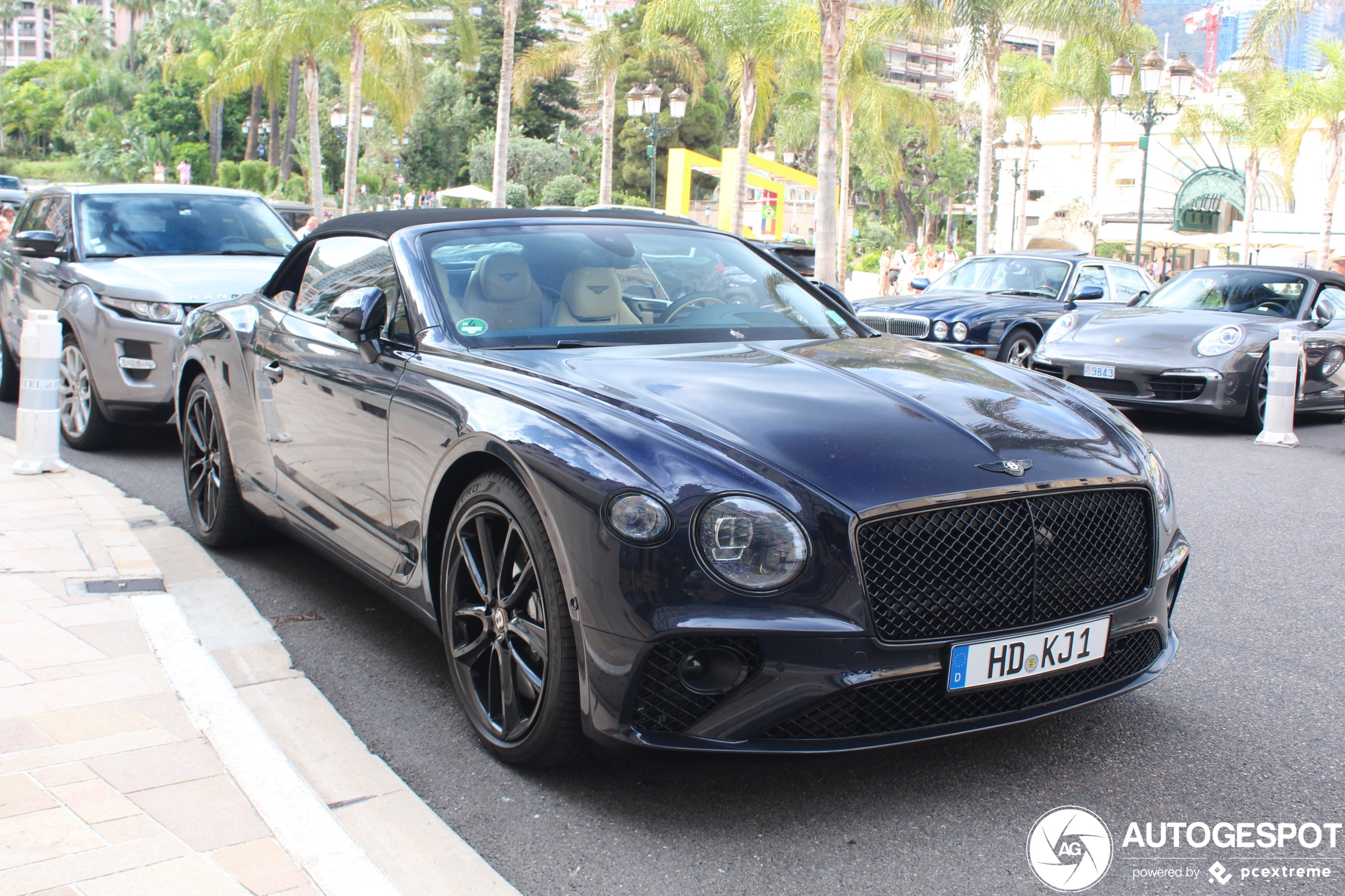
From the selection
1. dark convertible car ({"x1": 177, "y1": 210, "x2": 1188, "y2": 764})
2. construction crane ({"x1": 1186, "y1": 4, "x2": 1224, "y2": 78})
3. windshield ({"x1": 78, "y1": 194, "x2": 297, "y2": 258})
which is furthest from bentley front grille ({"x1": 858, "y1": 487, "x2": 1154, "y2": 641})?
construction crane ({"x1": 1186, "y1": 4, "x2": 1224, "y2": 78})

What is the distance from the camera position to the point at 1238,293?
35.7 ft

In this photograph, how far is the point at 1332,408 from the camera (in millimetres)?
10773

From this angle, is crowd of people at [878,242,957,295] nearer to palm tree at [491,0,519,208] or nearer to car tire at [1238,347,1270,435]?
palm tree at [491,0,519,208]

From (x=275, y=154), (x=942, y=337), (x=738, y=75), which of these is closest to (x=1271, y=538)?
(x=942, y=337)

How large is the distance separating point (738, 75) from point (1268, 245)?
91.4ft

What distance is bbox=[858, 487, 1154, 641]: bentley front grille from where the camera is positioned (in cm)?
270

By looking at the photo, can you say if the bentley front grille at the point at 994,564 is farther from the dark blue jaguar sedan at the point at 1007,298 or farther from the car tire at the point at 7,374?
the car tire at the point at 7,374

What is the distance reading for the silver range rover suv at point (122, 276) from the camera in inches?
287

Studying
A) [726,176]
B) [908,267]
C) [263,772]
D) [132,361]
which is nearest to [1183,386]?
[132,361]

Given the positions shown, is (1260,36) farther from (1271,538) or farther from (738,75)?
(1271,538)

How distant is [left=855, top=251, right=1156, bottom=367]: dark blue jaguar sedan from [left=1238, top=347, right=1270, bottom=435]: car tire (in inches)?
75.9

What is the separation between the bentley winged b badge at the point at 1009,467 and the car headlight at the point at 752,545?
1.71 feet

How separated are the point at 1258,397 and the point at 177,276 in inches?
326

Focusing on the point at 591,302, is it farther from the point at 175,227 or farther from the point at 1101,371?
the point at 1101,371
